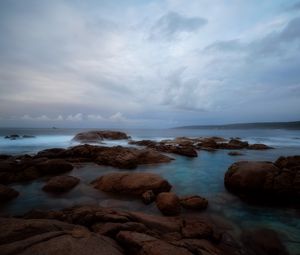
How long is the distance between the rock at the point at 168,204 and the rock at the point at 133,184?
139cm

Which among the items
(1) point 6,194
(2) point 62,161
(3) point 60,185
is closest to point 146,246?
(3) point 60,185

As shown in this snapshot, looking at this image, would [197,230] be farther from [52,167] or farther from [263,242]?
[52,167]

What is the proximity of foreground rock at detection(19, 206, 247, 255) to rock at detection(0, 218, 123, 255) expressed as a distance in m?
0.11

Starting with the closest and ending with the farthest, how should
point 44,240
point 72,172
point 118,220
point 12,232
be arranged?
1. point 44,240
2. point 12,232
3. point 118,220
4. point 72,172

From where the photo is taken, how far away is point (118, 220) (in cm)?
491

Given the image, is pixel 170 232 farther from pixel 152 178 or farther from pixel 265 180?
pixel 265 180

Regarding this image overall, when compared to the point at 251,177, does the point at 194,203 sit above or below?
below

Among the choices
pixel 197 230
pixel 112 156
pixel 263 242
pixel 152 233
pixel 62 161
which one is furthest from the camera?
pixel 112 156

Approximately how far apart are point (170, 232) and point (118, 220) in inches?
52.6

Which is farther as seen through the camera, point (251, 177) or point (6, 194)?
point (251, 177)

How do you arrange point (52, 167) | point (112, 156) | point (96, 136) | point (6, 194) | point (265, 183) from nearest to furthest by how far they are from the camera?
point (6, 194) → point (265, 183) → point (52, 167) → point (112, 156) → point (96, 136)

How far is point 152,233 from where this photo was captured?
456cm

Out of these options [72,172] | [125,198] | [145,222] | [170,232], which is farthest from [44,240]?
[72,172]

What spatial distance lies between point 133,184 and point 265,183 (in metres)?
5.44
